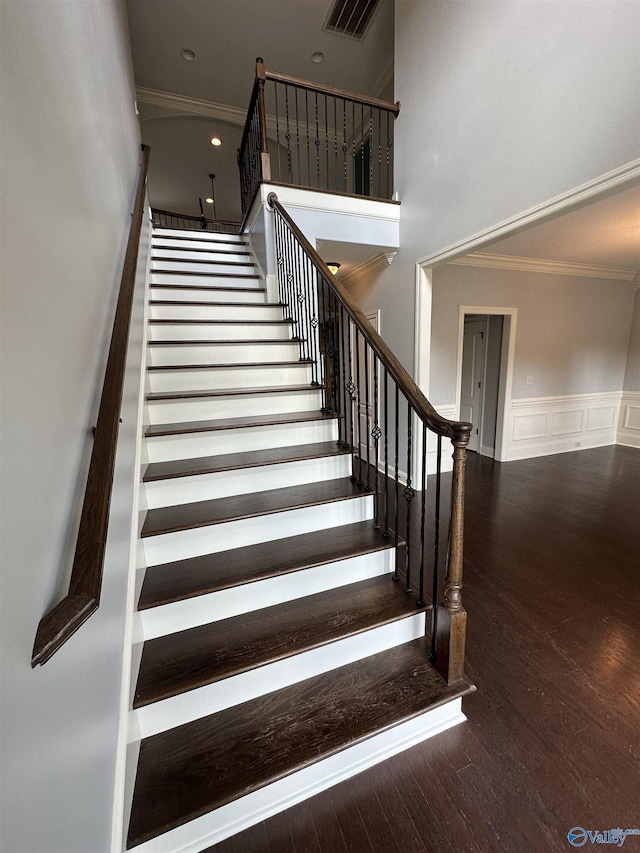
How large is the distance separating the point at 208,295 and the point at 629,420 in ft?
20.8

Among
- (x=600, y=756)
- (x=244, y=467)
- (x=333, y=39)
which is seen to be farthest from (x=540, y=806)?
(x=333, y=39)

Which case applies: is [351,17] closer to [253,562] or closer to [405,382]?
[405,382]

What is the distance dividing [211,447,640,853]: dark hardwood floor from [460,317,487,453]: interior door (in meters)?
2.88

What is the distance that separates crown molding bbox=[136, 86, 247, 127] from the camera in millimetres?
5125

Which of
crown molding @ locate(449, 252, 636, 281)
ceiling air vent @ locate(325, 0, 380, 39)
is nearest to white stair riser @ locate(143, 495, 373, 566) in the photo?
crown molding @ locate(449, 252, 636, 281)

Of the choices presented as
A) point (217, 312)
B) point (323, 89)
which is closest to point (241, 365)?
point (217, 312)

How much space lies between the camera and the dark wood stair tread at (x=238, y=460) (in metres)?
1.87

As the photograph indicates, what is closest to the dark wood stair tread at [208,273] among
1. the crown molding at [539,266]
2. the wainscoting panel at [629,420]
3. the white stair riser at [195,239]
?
the white stair riser at [195,239]

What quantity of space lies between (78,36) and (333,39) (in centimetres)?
470

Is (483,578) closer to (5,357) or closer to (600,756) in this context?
(600,756)

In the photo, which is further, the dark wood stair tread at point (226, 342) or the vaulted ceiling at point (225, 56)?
the vaulted ceiling at point (225, 56)

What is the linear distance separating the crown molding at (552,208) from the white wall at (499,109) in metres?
0.04

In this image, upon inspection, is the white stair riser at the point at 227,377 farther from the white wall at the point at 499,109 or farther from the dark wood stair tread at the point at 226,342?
the white wall at the point at 499,109

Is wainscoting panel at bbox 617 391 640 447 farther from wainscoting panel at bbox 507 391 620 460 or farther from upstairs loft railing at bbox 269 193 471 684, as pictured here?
upstairs loft railing at bbox 269 193 471 684
